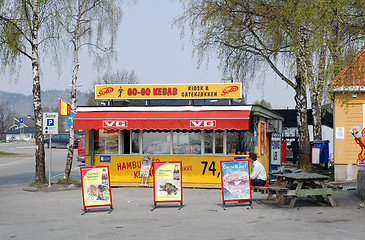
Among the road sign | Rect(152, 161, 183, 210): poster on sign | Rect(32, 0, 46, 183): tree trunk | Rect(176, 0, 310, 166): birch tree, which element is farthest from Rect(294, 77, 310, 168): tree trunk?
Rect(152, 161, 183, 210): poster on sign

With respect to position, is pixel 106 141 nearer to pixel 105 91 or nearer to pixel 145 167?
pixel 105 91

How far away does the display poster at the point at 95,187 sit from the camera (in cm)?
1283

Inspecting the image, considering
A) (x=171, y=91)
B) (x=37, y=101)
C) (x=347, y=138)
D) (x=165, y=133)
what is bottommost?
(x=347, y=138)

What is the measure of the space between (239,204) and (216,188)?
4.83 metres

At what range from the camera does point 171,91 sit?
753 inches

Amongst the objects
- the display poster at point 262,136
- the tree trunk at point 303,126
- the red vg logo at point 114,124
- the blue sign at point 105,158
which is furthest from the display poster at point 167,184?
the tree trunk at point 303,126

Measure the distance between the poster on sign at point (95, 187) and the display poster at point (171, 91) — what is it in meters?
6.62

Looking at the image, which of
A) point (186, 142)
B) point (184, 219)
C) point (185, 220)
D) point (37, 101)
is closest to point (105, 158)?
point (186, 142)

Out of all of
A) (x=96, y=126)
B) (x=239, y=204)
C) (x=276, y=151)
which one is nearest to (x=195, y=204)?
(x=239, y=204)

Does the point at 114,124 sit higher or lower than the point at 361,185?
higher

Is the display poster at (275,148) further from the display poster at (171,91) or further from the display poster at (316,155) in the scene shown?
the display poster at (171,91)

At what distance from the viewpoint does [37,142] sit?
19203mm

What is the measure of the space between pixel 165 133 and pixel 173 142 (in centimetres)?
48

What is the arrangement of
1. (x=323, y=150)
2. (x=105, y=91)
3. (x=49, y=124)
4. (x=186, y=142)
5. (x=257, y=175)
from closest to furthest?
(x=257, y=175) < (x=49, y=124) < (x=186, y=142) < (x=105, y=91) < (x=323, y=150)
